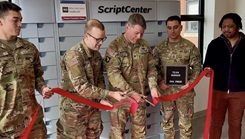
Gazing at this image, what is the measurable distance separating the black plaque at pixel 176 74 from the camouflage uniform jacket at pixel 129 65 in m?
0.18

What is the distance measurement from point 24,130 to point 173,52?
1.66 m

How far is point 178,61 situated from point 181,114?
0.59m

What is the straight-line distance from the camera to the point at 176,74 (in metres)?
2.44

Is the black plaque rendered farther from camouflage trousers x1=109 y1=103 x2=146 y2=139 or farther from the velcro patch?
the velcro patch

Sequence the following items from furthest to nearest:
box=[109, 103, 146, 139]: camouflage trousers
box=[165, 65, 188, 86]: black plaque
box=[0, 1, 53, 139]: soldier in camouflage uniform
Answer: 1. box=[165, 65, 188, 86]: black plaque
2. box=[109, 103, 146, 139]: camouflage trousers
3. box=[0, 1, 53, 139]: soldier in camouflage uniform

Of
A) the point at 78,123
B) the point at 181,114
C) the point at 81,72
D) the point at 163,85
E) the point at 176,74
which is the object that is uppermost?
the point at 81,72

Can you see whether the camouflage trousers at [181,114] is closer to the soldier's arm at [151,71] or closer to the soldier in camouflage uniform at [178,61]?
the soldier in camouflage uniform at [178,61]

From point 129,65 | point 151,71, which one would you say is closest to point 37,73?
point 129,65

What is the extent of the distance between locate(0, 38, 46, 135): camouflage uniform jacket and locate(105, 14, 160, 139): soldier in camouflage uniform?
716mm

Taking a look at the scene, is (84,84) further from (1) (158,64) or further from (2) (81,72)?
(1) (158,64)

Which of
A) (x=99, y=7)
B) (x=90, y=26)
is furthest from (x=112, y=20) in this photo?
(x=90, y=26)

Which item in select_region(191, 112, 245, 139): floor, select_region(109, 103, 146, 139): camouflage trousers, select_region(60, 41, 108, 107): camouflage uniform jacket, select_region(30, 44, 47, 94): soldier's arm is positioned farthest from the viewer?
select_region(191, 112, 245, 139): floor

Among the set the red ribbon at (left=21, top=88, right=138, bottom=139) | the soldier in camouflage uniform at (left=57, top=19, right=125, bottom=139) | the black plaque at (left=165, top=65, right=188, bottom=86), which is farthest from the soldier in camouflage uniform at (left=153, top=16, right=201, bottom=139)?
the soldier in camouflage uniform at (left=57, top=19, right=125, bottom=139)

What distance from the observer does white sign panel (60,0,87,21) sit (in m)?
2.34
